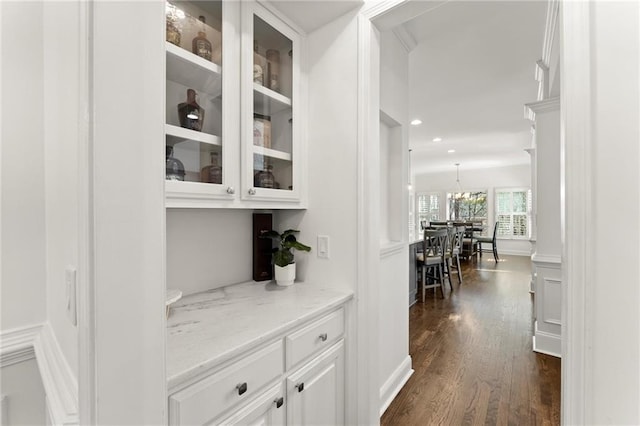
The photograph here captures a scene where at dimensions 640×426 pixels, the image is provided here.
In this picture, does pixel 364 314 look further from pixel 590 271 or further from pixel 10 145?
pixel 10 145

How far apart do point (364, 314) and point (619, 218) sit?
1043 millimetres

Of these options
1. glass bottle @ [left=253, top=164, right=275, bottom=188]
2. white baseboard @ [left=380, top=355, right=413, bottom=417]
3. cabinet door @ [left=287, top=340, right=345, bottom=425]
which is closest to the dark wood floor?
white baseboard @ [left=380, top=355, right=413, bottom=417]

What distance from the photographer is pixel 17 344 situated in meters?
0.99

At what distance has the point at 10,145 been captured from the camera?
999mm

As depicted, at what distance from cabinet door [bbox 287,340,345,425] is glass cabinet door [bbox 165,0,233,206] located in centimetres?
82

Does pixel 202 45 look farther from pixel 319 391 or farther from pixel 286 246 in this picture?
pixel 319 391

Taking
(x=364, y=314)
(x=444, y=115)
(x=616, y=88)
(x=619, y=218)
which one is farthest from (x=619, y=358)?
(x=444, y=115)

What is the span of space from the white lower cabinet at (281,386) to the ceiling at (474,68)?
1.61 meters

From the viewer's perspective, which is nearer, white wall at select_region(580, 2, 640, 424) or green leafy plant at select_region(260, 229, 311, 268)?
white wall at select_region(580, 2, 640, 424)

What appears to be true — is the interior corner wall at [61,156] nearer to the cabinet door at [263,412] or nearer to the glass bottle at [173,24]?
the glass bottle at [173,24]

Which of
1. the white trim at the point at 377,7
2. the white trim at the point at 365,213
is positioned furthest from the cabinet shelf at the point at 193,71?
the white trim at the point at 377,7

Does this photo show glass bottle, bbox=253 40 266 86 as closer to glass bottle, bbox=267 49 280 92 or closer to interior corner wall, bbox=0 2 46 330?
glass bottle, bbox=267 49 280 92

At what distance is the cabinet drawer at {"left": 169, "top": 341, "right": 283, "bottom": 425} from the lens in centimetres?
80

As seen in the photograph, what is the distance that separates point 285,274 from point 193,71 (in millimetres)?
1033
